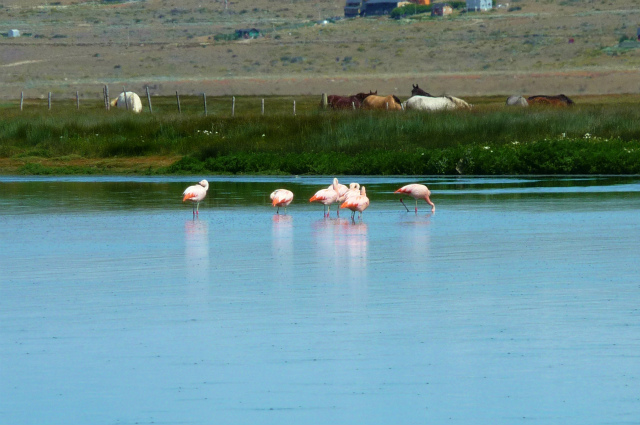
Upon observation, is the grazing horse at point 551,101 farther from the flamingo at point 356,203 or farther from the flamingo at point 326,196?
the flamingo at point 356,203

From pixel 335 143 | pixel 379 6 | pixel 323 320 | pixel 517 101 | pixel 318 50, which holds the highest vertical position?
pixel 323 320

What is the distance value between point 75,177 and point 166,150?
407 centimetres

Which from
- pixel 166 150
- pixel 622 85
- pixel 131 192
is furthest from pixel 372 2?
pixel 131 192

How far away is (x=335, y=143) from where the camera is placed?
34.4 metres

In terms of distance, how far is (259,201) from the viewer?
2334 cm

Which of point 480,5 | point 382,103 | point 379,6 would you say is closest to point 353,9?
point 379,6

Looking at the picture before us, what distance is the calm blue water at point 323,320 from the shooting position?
7879 mm

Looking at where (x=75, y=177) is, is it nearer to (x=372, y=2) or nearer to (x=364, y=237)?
(x=364, y=237)

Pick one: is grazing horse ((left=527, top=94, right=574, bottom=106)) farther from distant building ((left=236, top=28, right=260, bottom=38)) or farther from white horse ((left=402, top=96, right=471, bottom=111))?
distant building ((left=236, top=28, right=260, bottom=38))

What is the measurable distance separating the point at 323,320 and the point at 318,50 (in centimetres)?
11189

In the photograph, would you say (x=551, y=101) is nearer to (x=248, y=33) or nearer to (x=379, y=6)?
(x=248, y=33)

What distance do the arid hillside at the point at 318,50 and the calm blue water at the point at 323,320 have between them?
75399 millimetres

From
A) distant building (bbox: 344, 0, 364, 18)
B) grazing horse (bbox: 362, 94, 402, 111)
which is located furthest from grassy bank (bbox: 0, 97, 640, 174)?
distant building (bbox: 344, 0, 364, 18)

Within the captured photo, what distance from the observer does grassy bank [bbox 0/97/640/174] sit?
30.7 metres
